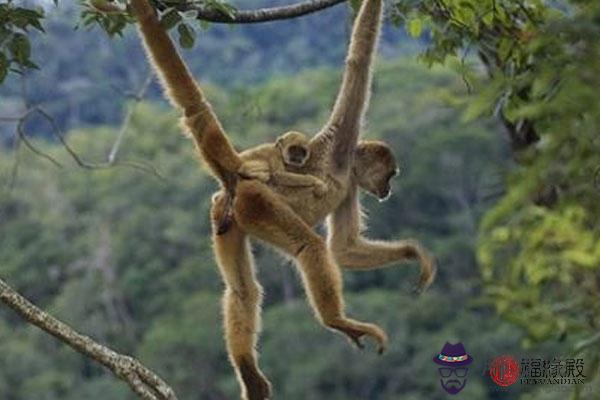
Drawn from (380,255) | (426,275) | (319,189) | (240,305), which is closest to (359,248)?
(380,255)

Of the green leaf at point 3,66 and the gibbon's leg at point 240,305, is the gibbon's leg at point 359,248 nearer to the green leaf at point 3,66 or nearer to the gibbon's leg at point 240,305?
the gibbon's leg at point 240,305

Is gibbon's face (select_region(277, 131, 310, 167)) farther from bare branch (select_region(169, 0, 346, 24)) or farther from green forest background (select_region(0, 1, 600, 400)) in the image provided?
green forest background (select_region(0, 1, 600, 400))

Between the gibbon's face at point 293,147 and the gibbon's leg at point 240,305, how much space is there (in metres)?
0.32

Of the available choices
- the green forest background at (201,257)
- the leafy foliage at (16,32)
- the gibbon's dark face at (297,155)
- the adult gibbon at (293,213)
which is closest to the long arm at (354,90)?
the adult gibbon at (293,213)

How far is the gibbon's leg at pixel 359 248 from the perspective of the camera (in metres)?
5.16

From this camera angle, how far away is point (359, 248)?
5262 mm

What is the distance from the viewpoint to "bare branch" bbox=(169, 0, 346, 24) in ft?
14.4

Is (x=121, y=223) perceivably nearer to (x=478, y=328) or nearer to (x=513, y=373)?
(x=478, y=328)

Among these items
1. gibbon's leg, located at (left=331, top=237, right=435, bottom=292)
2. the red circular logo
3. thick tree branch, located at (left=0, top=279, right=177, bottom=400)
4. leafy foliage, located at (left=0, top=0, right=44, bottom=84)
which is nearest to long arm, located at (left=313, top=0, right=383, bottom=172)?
gibbon's leg, located at (left=331, top=237, right=435, bottom=292)

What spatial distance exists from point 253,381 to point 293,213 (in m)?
0.56

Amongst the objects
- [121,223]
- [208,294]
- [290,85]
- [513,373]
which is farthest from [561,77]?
[290,85]

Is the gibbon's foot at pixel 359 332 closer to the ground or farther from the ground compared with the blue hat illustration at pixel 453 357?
farther from the ground

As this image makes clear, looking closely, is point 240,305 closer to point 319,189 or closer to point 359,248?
point 319,189

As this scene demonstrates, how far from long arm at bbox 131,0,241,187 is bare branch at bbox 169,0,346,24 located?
0.54ft
